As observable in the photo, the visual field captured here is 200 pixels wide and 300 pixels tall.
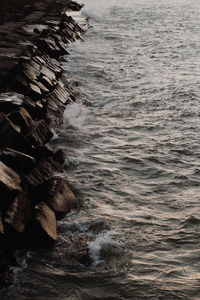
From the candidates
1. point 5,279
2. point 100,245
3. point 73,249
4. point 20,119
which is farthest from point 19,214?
point 20,119

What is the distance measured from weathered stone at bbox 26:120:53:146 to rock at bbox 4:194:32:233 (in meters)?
2.44

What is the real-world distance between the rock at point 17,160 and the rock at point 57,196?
0.59 metres

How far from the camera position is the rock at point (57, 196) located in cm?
741

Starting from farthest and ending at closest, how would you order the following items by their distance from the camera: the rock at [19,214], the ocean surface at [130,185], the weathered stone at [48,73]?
the weathered stone at [48,73], the rock at [19,214], the ocean surface at [130,185]

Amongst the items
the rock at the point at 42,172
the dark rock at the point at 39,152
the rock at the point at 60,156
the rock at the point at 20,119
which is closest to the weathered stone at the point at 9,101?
the rock at the point at 20,119

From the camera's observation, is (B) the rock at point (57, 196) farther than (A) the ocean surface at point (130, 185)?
Yes

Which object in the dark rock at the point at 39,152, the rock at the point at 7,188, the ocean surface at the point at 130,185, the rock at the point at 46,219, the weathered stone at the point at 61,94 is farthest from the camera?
the weathered stone at the point at 61,94

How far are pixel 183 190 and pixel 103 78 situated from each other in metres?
9.62

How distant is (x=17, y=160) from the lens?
789 centimetres

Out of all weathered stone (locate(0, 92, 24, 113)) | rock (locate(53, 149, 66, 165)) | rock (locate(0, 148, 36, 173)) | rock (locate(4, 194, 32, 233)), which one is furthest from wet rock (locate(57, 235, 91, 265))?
weathered stone (locate(0, 92, 24, 113))

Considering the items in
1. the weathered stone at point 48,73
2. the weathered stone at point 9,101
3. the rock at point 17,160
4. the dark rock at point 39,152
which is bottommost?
the dark rock at point 39,152

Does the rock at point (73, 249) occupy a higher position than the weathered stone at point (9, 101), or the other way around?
the weathered stone at point (9, 101)

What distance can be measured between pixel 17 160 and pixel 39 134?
198 centimetres

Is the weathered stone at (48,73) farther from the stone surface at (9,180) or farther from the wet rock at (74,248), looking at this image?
the wet rock at (74,248)
